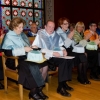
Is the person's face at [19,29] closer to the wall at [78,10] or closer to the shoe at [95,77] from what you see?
the shoe at [95,77]

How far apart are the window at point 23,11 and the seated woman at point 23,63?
2.20m

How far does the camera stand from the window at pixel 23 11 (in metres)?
5.04

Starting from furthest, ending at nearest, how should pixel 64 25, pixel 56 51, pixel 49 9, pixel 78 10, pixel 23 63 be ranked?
pixel 78 10 < pixel 49 9 < pixel 64 25 < pixel 56 51 < pixel 23 63

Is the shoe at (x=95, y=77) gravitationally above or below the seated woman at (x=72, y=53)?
below

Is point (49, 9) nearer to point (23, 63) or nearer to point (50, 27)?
point (50, 27)

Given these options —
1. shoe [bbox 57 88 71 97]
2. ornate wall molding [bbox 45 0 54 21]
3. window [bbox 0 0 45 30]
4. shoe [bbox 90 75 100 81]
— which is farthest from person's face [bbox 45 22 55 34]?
ornate wall molding [bbox 45 0 54 21]

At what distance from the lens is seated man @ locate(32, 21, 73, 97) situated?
288 cm

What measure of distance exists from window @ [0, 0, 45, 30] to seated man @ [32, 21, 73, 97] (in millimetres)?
2170

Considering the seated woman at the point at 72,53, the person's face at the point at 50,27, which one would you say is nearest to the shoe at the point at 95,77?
the seated woman at the point at 72,53

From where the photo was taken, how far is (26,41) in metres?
3.09

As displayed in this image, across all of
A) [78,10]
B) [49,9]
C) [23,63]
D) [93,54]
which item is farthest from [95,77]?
[78,10]

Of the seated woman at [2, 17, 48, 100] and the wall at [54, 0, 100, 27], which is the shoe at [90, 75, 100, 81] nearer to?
the seated woman at [2, 17, 48, 100]

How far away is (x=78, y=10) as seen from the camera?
6043 millimetres

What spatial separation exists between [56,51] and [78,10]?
3.34 m
